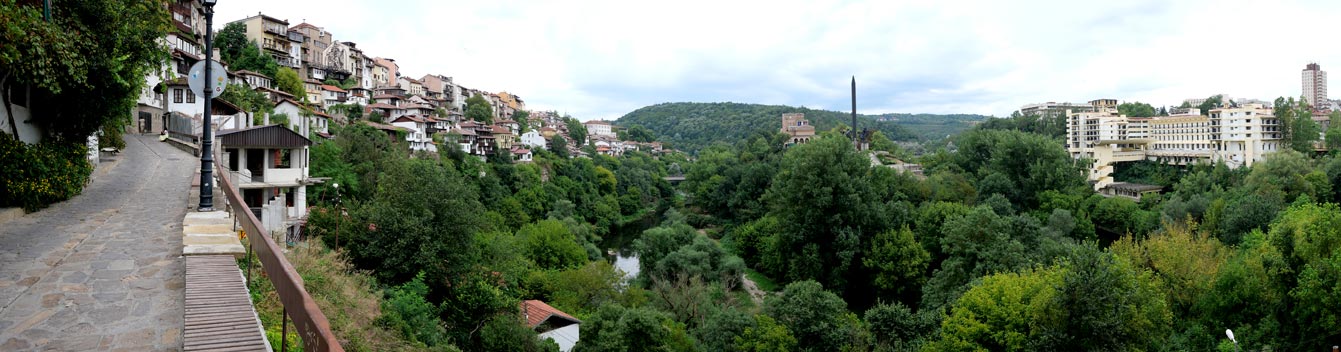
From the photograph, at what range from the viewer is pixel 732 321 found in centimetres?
1947

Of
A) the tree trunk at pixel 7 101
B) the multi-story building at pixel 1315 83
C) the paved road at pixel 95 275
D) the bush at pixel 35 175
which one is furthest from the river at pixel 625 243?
the multi-story building at pixel 1315 83

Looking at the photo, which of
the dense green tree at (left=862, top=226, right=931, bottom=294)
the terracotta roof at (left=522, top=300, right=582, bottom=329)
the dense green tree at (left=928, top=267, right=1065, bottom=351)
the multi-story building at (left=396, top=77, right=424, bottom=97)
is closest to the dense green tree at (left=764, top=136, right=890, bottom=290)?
the dense green tree at (left=862, top=226, right=931, bottom=294)

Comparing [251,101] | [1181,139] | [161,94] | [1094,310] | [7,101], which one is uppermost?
[251,101]

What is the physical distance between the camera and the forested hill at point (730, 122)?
132375 millimetres

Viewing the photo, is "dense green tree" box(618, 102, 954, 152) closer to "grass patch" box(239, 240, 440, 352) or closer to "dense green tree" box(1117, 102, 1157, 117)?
"dense green tree" box(1117, 102, 1157, 117)

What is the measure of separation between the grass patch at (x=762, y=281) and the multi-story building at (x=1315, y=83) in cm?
14639

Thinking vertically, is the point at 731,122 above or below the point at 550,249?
above

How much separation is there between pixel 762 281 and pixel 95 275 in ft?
98.3

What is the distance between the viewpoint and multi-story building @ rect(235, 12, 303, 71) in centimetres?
5212

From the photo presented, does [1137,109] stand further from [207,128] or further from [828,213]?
[207,128]

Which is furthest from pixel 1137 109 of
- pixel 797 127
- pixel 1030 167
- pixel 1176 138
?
pixel 1030 167

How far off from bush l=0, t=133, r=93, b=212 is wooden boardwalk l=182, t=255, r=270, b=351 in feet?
19.8

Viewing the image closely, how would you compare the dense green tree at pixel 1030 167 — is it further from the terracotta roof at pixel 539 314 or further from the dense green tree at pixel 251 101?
the dense green tree at pixel 251 101

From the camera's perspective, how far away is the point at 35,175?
409 inches
